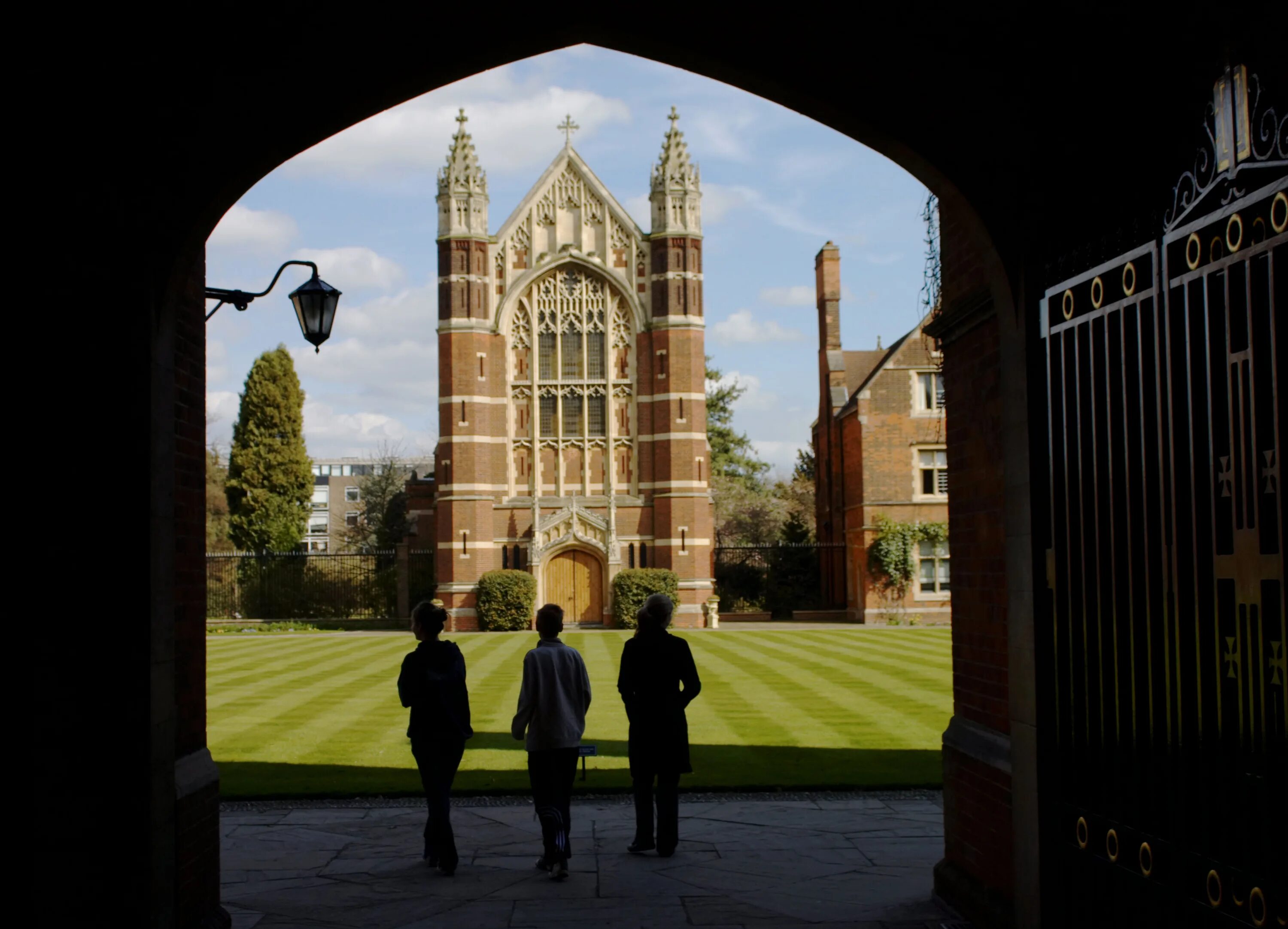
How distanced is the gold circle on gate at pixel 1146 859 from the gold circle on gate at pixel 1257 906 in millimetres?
560

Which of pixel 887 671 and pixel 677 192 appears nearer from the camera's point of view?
pixel 887 671

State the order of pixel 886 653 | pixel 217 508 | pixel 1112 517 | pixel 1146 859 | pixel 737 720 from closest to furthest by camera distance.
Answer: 1. pixel 1146 859
2. pixel 1112 517
3. pixel 737 720
4. pixel 886 653
5. pixel 217 508

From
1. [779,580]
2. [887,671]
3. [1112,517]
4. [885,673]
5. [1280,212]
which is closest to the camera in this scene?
[1280,212]

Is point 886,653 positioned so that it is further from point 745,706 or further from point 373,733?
point 373,733

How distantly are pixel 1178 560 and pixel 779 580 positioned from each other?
3778 cm

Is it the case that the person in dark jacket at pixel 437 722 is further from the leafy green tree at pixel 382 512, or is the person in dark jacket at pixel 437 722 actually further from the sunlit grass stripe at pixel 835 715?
the leafy green tree at pixel 382 512

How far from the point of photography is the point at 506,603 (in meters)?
35.5

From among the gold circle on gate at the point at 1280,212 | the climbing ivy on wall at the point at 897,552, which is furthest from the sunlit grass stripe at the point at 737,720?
the climbing ivy on wall at the point at 897,552

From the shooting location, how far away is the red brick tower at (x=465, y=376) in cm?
3706

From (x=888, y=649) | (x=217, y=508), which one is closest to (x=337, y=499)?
(x=217, y=508)

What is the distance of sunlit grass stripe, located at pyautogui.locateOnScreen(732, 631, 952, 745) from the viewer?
12992mm

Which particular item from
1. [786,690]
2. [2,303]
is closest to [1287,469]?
[2,303]

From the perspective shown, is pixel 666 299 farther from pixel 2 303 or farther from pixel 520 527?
pixel 2 303

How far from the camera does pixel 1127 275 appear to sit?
13.5 feet
